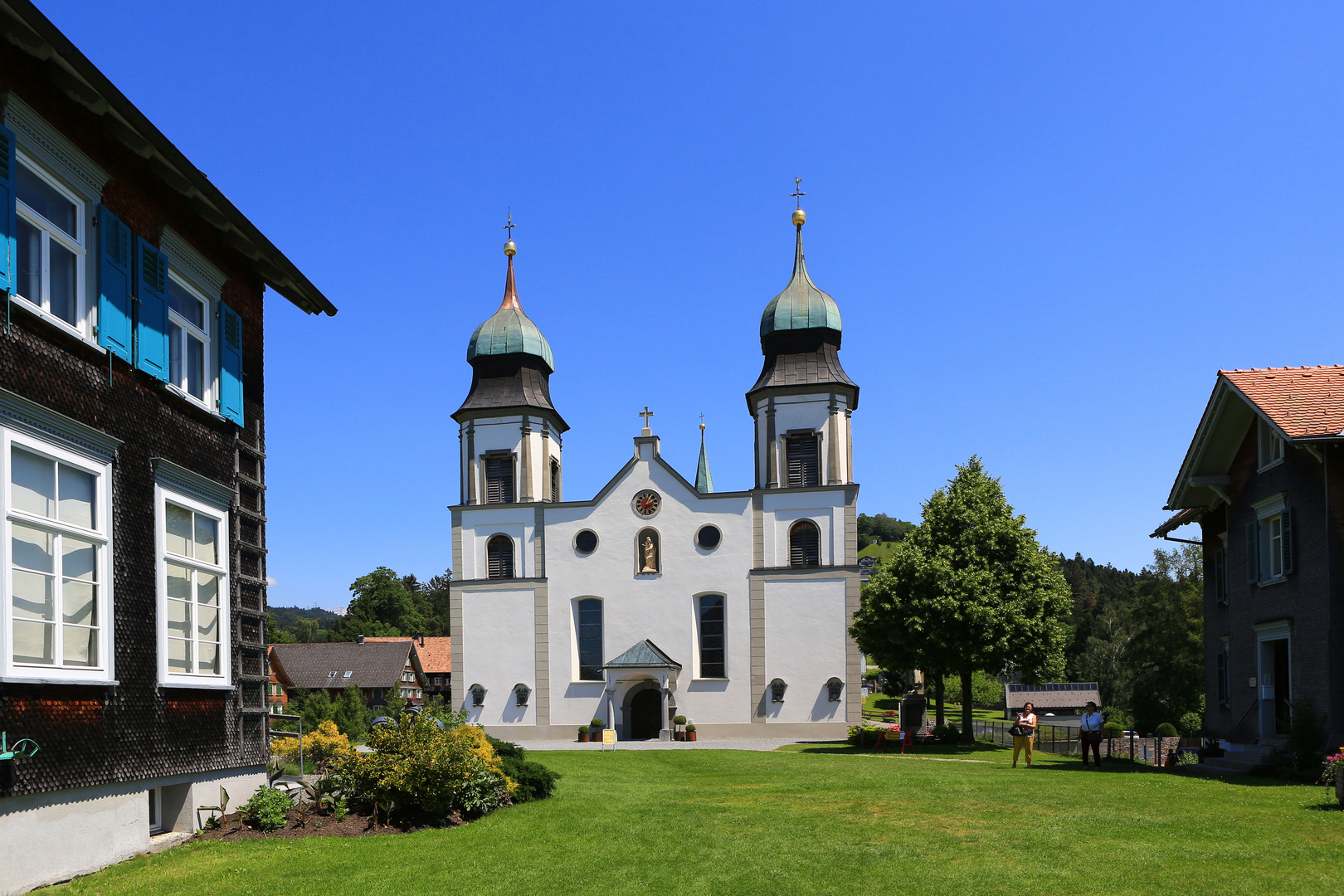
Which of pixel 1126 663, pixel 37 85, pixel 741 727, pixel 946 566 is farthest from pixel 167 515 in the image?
pixel 1126 663

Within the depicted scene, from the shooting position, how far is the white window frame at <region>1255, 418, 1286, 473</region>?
23.1 metres

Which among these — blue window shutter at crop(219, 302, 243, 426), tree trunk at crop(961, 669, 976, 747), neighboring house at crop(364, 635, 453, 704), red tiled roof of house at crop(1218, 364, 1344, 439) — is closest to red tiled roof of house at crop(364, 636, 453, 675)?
neighboring house at crop(364, 635, 453, 704)

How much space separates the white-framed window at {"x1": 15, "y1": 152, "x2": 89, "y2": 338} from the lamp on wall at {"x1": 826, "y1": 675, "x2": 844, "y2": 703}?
36055 mm

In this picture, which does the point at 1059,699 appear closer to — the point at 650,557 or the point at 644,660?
the point at 650,557

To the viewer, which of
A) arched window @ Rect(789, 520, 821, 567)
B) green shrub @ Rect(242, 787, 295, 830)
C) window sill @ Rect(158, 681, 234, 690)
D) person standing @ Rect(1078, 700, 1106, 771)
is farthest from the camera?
arched window @ Rect(789, 520, 821, 567)

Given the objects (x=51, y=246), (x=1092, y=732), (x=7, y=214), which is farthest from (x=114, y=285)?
(x=1092, y=732)

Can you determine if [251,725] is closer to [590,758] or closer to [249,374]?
[249,374]

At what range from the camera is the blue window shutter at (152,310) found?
12.5 m

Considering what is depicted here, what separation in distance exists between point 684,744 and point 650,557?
8.67 m

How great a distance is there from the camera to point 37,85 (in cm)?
1059

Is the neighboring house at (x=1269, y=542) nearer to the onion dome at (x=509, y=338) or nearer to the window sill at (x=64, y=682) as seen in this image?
the window sill at (x=64, y=682)

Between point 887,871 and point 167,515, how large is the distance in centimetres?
871

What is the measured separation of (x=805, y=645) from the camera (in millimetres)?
44469

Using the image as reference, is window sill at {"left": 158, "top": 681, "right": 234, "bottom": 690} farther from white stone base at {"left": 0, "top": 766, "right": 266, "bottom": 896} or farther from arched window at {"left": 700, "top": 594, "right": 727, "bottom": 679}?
arched window at {"left": 700, "top": 594, "right": 727, "bottom": 679}
